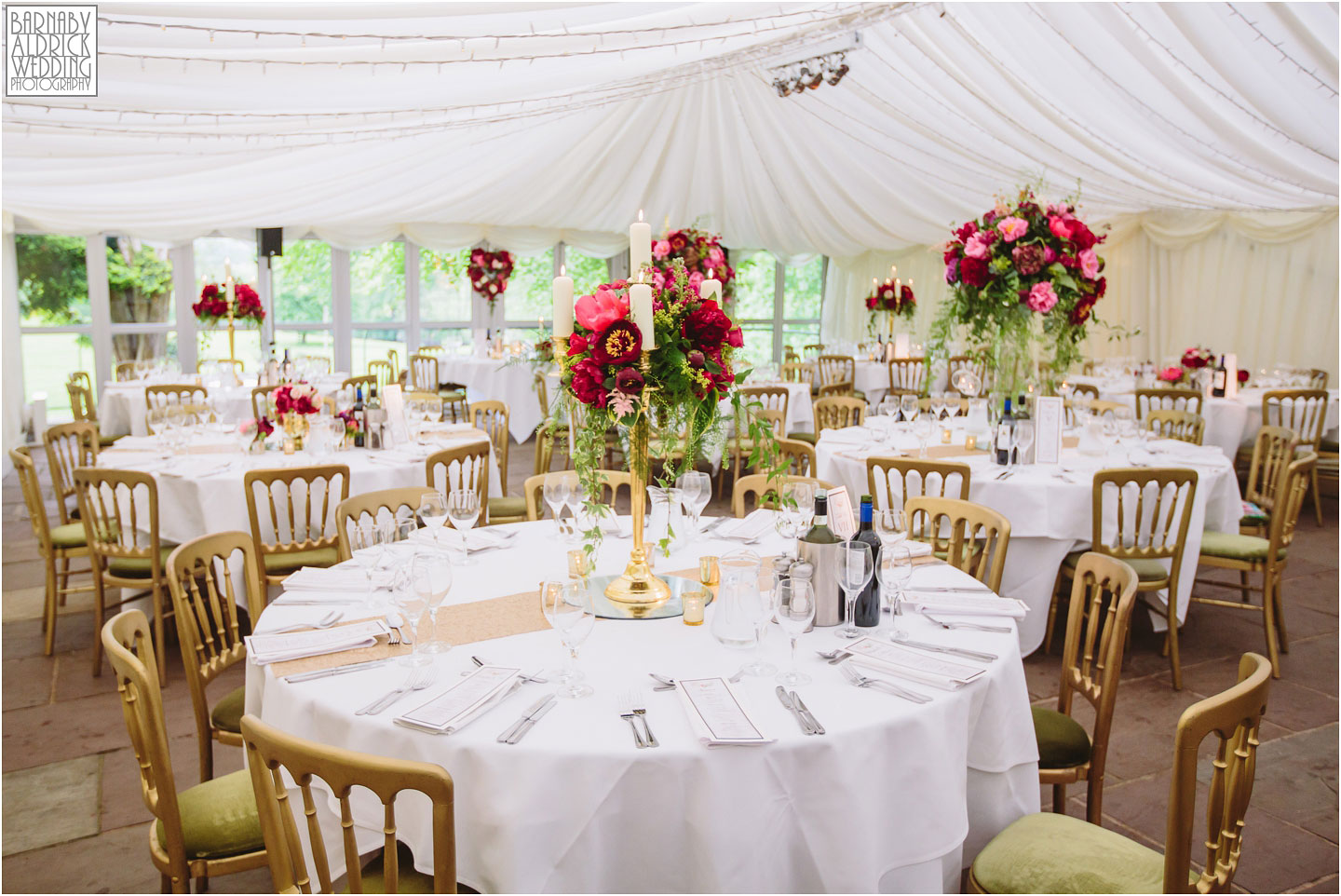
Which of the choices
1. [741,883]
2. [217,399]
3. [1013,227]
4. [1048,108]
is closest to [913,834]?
[741,883]

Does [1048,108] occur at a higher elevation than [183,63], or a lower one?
higher

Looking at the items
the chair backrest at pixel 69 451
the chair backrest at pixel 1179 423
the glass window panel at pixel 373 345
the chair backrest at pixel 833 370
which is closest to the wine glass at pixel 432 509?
the chair backrest at pixel 69 451

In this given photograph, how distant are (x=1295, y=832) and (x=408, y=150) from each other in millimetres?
7048

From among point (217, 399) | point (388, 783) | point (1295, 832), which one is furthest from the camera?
point (217, 399)

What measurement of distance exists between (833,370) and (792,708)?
8.31 metres

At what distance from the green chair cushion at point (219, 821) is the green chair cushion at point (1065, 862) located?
5.07 feet

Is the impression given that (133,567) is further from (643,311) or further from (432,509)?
(643,311)

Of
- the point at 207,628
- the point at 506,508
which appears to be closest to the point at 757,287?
the point at 506,508

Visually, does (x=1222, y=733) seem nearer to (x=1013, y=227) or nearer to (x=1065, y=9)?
(x=1013, y=227)

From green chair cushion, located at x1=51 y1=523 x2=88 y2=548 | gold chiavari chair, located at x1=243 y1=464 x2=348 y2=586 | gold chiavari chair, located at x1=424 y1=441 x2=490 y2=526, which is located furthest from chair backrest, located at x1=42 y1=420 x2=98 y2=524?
gold chiavari chair, located at x1=424 y1=441 x2=490 y2=526

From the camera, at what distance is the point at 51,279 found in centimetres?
1009

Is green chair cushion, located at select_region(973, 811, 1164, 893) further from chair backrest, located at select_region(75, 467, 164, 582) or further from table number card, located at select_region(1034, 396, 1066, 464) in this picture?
chair backrest, located at select_region(75, 467, 164, 582)

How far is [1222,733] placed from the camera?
1.60 meters

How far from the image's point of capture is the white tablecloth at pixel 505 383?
9.86 metres
